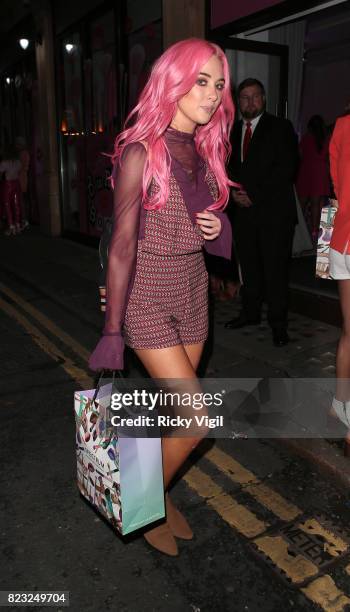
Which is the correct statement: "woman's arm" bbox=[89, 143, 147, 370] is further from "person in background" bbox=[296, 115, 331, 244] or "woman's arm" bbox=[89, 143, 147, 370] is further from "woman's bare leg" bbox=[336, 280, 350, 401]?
"person in background" bbox=[296, 115, 331, 244]

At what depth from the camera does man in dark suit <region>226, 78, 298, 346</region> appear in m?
4.89

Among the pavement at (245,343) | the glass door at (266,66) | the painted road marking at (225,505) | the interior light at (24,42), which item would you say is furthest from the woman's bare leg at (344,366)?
the interior light at (24,42)

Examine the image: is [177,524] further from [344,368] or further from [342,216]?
[342,216]

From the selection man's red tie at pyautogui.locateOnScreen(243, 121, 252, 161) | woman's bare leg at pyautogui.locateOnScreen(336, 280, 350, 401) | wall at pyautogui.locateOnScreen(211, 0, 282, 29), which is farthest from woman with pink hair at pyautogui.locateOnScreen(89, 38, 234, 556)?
wall at pyautogui.locateOnScreen(211, 0, 282, 29)

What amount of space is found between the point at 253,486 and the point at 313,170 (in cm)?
744

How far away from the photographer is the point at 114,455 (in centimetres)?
212

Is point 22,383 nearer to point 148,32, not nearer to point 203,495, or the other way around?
point 203,495

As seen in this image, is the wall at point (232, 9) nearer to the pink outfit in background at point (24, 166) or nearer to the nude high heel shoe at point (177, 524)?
the nude high heel shoe at point (177, 524)

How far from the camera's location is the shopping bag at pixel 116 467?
2.13 meters

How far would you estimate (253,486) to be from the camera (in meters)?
3.02

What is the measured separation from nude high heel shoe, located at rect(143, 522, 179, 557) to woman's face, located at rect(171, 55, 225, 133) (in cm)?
176

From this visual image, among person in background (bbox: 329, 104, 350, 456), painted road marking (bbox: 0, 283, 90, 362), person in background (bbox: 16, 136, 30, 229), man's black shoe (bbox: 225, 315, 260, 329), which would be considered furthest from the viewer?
person in background (bbox: 16, 136, 30, 229)

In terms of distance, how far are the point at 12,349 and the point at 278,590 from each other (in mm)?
3722

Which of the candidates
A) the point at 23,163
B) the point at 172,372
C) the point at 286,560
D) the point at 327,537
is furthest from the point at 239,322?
the point at 23,163
